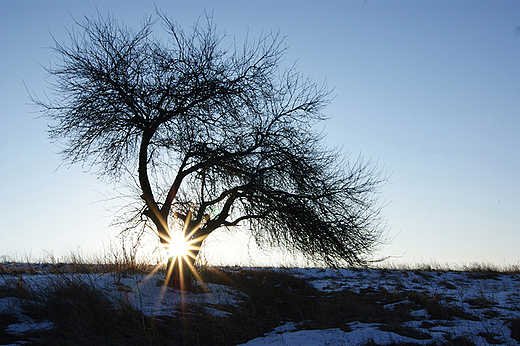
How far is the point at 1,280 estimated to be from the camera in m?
8.09

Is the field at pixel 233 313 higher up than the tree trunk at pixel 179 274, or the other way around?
the tree trunk at pixel 179 274

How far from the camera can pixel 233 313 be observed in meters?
8.01

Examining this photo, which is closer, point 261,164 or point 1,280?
point 1,280

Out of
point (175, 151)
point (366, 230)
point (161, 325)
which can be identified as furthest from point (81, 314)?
point (366, 230)

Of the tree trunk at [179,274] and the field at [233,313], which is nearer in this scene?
the field at [233,313]

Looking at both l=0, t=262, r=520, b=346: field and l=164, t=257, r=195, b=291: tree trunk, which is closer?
l=0, t=262, r=520, b=346: field

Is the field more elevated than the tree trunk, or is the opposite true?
the tree trunk

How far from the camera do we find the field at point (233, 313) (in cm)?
611

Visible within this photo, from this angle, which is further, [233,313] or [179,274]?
[179,274]

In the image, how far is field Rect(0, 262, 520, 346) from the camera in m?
6.11

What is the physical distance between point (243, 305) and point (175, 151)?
3.86 metres

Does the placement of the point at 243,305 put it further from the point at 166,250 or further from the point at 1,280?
the point at 1,280

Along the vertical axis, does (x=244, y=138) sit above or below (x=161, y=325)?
above

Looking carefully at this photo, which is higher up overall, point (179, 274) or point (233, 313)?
point (179, 274)
